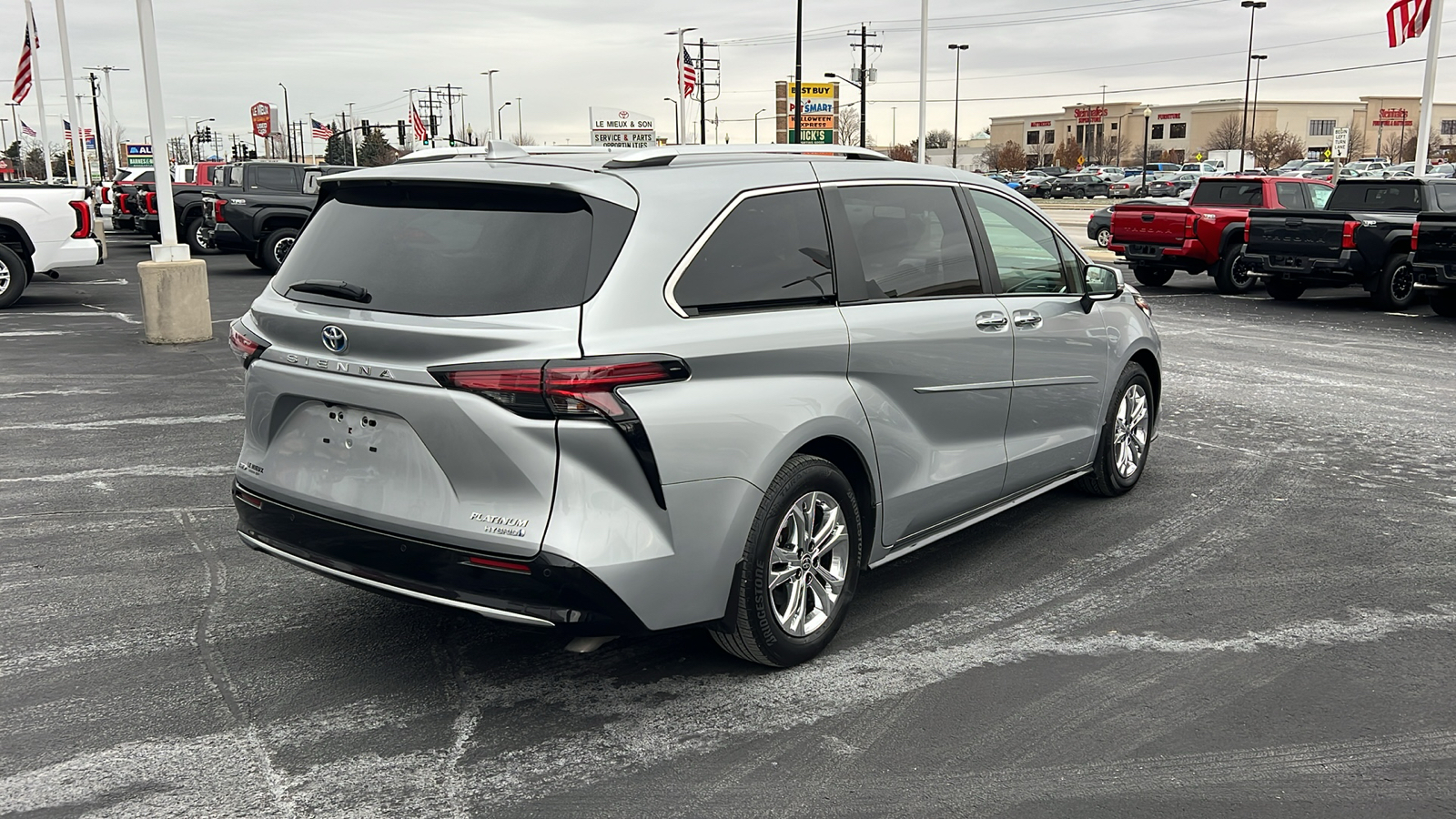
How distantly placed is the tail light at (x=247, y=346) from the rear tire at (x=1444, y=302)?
15.9 m

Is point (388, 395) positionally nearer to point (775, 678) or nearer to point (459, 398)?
point (459, 398)

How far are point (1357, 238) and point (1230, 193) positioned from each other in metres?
3.18

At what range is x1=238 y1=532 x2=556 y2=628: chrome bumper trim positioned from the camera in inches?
138

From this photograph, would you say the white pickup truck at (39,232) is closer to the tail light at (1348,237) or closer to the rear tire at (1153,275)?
the rear tire at (1153,275)

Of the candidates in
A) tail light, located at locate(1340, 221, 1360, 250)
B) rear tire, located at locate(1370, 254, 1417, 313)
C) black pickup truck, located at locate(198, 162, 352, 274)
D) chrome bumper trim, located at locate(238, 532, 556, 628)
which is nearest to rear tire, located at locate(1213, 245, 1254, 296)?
tail light, located at locate(1340, 221, 1360, 250)

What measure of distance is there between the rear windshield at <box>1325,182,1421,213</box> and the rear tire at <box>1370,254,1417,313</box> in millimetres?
1010

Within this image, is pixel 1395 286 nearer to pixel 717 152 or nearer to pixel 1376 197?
pixel 1376 197

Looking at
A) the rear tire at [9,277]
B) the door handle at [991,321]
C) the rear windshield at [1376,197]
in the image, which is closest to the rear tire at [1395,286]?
the rear windshield at [1376,197]

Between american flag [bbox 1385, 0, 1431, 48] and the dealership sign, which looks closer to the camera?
american flag [bbox 1385, 0, 1431, 48]

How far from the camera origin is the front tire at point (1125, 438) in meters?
6.32

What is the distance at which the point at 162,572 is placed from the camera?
5266 mm

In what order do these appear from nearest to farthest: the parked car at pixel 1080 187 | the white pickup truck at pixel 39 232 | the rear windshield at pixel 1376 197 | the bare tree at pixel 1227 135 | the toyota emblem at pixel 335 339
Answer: the toyota emblem at pixel 335 339 < the white pickup truck at pixel 39 232 < the rear windshield at pixel 1376 197 < the parked car at pixel 1080 187 < the bare tree at pixel 1227 135

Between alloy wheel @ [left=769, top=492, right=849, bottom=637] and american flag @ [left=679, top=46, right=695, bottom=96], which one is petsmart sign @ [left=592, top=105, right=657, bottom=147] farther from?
alloy wheel @ [left=769, top=492, right=849, bottom=637]

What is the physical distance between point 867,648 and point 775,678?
0.45 m
